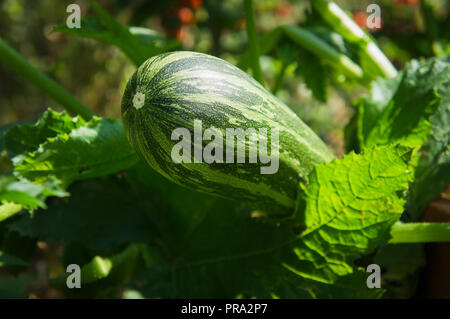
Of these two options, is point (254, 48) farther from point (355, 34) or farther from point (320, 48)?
point (355, 34)

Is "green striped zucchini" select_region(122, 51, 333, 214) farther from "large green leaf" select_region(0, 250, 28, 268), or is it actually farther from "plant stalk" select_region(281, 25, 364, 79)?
"plant stalk" select_region(281, 25, 364, 79)

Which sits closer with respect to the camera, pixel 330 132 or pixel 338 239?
pixel 338 239

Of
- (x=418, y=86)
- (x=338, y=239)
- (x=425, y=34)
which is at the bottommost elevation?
(x=338, y=239)

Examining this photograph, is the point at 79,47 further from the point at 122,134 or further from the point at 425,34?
the point at 122,134

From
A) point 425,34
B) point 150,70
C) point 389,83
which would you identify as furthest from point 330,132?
point 150,70

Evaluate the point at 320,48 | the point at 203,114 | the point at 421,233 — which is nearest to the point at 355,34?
the point at 320,48
